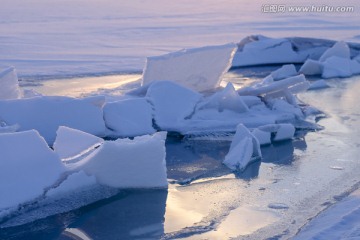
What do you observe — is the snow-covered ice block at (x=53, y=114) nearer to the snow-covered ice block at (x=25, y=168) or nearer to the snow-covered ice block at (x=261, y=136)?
the snow-covered ice block at (x=261, y=136)

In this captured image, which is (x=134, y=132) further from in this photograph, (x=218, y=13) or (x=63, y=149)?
(x=218, y=13)

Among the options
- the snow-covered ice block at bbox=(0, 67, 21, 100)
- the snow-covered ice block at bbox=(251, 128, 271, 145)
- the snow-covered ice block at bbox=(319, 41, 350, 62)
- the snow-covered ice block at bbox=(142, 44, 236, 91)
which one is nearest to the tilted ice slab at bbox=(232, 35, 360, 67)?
the snow-covered ice block at bbox=(319, 41, 350, 62)

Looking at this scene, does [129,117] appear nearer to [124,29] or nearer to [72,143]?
[72,143]

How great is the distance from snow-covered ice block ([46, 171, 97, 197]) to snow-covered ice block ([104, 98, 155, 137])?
1.63 m

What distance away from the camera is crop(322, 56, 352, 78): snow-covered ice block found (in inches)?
378

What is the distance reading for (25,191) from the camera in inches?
166

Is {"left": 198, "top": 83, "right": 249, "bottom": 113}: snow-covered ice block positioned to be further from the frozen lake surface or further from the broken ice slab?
the frozen lake surface

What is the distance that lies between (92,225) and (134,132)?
209 cm

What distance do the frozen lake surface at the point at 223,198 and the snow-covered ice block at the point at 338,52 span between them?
4.23 metres

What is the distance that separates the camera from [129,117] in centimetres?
622

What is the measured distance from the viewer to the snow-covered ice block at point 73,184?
4.30m

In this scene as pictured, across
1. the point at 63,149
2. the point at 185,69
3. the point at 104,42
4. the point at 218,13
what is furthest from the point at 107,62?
the point at 218,13

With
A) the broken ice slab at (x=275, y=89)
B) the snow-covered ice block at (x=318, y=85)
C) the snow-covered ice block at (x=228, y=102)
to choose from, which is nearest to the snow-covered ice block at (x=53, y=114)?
the snow-covered ice block at (x=228, y=102)

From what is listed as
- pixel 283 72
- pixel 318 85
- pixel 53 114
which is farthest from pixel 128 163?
pixel 283 72
